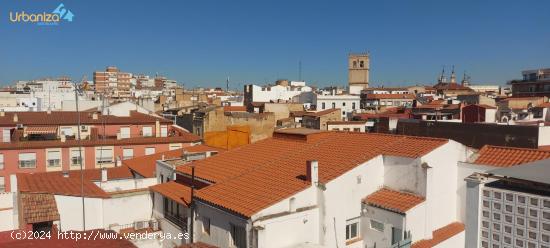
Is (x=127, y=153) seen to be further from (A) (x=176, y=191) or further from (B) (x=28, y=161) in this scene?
(A) (x=176, y=191)

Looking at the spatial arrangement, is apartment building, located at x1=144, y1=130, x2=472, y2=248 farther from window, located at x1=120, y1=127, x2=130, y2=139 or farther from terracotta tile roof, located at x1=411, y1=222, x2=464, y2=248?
window, located at x1=120, y1=127, x2=130, y2=139

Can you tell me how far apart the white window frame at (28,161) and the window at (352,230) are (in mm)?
23339

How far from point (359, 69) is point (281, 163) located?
93.6 meters

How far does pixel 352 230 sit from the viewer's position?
599 inches

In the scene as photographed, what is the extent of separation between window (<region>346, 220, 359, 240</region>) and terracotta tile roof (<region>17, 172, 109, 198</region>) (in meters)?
9.75

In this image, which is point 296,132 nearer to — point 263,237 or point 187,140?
point 263,237

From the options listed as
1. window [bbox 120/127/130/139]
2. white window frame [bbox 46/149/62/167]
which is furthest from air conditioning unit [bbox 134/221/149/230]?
window [bbox 120/127/130/139]

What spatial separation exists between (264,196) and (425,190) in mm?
5491

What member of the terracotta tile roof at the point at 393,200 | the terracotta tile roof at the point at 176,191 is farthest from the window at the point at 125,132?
the terracotta tile roof at the point at 393,200

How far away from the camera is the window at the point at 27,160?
2872cm

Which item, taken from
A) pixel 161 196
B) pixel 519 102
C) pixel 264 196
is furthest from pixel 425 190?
pixel 519 102

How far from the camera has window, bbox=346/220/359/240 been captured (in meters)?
15.1

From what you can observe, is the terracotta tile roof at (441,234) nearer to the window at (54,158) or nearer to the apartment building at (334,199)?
the apartment building at (334,199)

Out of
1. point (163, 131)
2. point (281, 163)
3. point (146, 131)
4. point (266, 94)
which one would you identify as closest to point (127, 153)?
point (146, 131)
